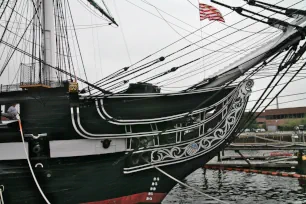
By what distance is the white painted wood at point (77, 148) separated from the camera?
799cm

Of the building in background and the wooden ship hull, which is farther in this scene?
the building in background

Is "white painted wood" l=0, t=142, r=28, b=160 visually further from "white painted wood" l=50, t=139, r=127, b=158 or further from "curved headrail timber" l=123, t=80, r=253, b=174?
"curved headrail timber" l=123, t=80, r=253, b=174

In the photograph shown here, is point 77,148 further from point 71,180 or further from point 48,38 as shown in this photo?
point 48,38

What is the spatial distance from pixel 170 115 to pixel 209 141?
1.20 metres

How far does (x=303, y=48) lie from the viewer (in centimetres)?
833

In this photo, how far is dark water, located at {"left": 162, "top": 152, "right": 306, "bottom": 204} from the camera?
11.7 metres

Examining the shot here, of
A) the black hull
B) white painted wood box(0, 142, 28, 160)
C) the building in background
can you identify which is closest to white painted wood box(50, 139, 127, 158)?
the black hull

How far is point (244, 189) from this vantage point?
13.6 metres

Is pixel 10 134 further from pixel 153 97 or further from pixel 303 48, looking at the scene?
pixel 303 48

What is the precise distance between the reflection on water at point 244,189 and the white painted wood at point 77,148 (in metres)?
4.40

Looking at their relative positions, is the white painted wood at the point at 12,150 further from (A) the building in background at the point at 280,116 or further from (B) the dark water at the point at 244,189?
(A) the building in background at the point at 280,116

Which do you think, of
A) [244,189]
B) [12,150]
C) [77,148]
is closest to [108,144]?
[77,148]

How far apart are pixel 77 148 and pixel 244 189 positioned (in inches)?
322

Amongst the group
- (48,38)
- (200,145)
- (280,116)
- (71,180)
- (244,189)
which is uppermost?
(48,38)
